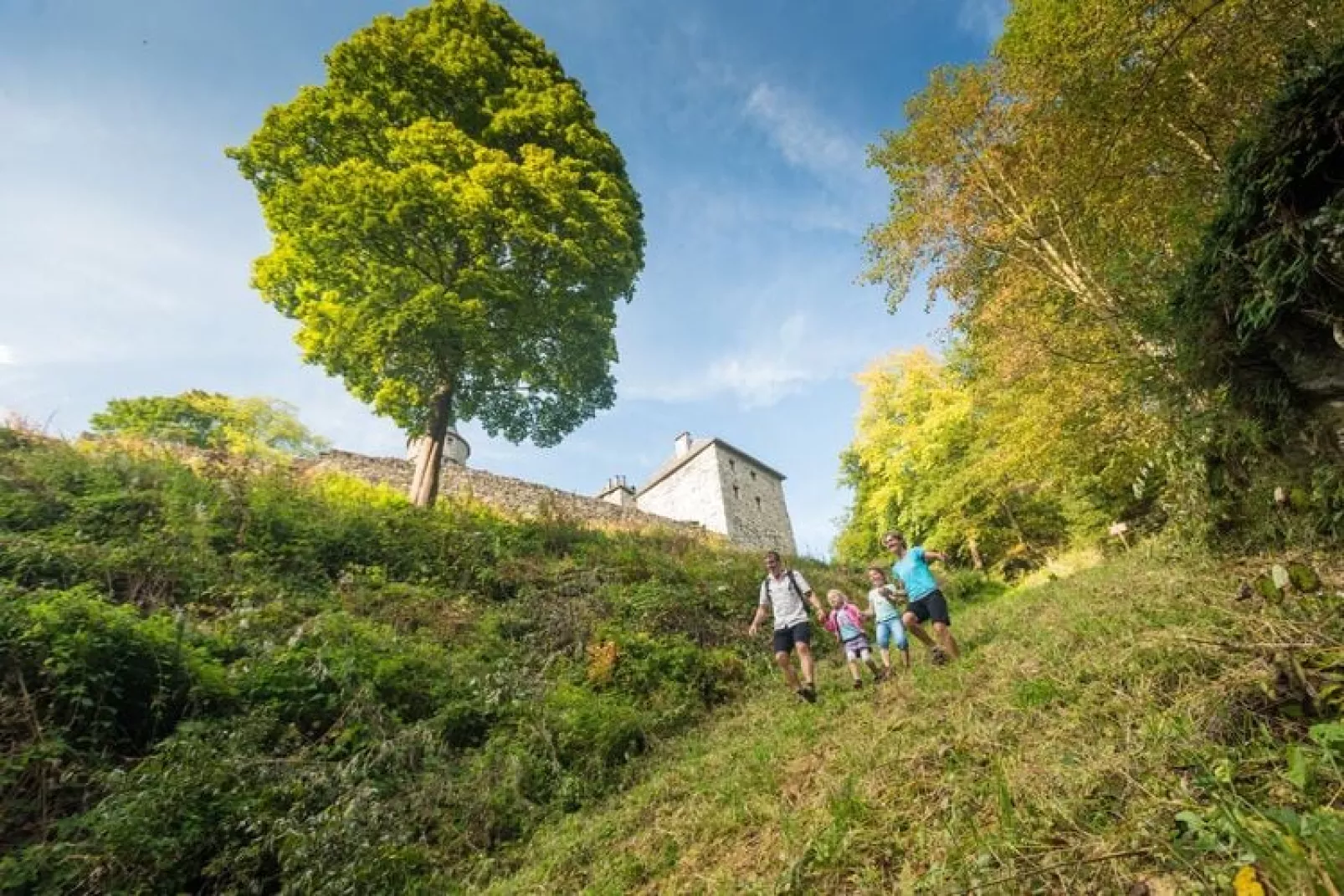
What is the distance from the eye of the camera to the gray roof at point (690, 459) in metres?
29.5

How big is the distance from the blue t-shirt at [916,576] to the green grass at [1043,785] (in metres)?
1.28

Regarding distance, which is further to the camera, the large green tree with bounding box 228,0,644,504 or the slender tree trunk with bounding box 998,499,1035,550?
the slender tree trunk with bounding box 998,499,1035,550

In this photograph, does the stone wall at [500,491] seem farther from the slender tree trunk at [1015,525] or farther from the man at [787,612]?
the slender tree trunk at [1015,525]

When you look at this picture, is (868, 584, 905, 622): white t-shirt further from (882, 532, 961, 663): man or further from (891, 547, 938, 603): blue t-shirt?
(891, 547, 938, 603): blue t-shirt

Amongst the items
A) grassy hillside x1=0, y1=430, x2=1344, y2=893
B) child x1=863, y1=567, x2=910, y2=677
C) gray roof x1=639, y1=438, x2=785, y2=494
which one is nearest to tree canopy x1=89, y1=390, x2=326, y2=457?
gray roof x1=639, y1=438, x2=785, y2=494

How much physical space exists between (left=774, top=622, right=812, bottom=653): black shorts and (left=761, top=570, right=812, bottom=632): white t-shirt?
0.13ft

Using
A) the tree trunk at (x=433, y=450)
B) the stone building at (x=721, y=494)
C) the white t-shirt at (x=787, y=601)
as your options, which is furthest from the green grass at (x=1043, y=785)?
the stone building at (x=721, y=494)

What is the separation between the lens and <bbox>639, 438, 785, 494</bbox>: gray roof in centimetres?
2948

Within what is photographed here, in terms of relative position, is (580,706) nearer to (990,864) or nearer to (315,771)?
(315,771)

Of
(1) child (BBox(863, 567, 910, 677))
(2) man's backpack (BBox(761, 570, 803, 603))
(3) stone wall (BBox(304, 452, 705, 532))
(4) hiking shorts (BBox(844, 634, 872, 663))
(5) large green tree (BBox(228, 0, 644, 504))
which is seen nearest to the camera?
(4) hiking shorts (BBox(844, 634, 872, 663))

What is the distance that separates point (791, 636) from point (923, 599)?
5.23 feet

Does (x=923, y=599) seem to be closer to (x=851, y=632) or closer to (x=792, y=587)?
(x=851, y=632)

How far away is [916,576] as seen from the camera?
6.78 meters

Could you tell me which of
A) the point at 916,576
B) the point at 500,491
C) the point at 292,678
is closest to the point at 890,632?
the point at 916,576
